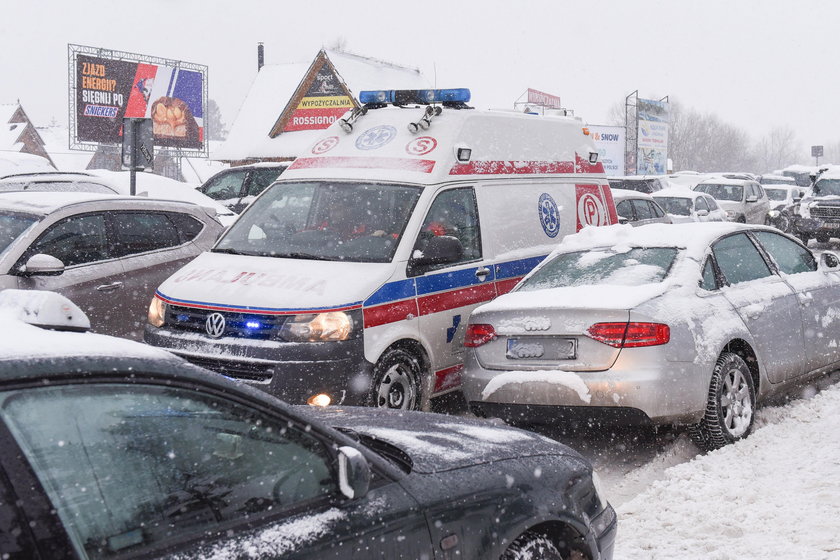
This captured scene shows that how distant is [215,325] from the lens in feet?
20.7

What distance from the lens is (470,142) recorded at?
307 inches

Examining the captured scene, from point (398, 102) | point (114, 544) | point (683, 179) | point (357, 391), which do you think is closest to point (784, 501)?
point (357, 391)

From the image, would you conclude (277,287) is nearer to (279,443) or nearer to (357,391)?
(357,391)

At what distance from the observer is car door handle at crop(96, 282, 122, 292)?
25.6ft

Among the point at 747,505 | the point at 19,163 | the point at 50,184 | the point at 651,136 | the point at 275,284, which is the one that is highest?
the point at 651,136

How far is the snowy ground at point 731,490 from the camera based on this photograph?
4574mm

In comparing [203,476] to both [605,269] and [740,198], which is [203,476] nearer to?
[605,269]

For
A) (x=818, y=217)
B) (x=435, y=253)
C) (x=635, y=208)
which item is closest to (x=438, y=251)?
(x=435, y=253)

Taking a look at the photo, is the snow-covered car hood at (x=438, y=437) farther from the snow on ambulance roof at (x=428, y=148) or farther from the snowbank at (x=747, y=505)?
the snow on ambulance roof at (x=428, y=148)

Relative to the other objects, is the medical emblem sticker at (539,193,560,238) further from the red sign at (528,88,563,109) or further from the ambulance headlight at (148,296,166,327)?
the red sign at (528,88,563,109)

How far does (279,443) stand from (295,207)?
5.05 m

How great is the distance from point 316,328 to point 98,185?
8.31 m

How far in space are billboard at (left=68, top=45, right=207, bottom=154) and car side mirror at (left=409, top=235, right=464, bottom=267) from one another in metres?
42.8

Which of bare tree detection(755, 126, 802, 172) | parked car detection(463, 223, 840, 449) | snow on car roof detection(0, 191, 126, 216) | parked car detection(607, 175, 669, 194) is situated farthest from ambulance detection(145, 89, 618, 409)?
bare tree detection(755, 126, 802, 172)
